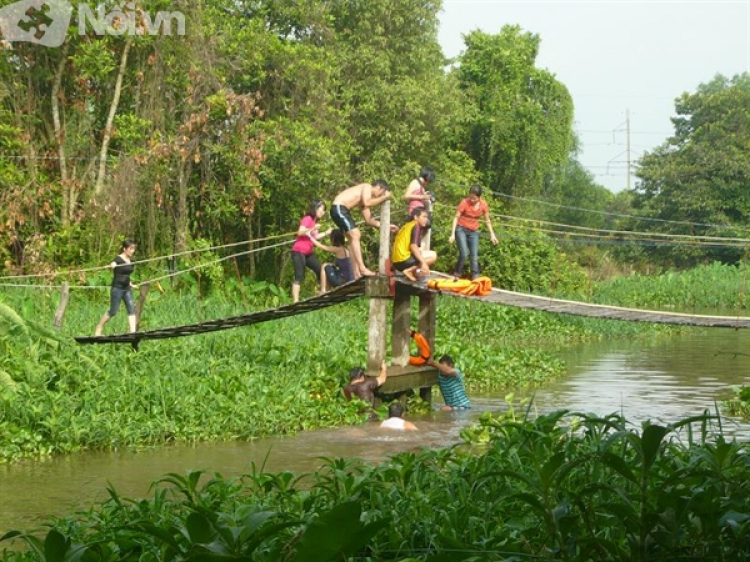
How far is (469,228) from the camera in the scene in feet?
38.9

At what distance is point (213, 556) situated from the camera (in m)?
1.79

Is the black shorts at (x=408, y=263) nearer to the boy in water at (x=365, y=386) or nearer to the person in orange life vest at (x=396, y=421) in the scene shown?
the boy in water at (x=365, y=386)

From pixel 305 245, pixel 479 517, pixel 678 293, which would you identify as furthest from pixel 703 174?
pixel 479 517

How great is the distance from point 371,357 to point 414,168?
10130mm

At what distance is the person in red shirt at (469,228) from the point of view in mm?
11688

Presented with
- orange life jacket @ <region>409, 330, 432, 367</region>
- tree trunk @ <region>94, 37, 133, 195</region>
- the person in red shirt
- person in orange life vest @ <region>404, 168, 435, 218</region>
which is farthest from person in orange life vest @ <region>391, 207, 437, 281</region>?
tree trunk @ <region>94, 37, 133, 195</region>

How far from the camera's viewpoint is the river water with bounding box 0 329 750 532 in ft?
22.4

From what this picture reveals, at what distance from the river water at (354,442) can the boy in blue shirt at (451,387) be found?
140 mm

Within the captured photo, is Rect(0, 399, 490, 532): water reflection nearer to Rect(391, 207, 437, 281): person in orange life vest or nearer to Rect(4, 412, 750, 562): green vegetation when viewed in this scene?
Rect(391, 207, 437, 281): person in orange life vest

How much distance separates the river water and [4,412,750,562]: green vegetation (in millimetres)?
452

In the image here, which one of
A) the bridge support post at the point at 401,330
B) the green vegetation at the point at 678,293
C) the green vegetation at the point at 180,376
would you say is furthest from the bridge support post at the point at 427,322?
the green vegetation at the point at 678,293

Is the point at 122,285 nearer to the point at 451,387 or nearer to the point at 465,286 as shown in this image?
the point at 451,387

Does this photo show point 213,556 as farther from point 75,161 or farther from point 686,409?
point 75,161

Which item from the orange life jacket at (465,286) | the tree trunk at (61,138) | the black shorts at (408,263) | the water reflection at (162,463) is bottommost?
the water reflection at (162,463)
